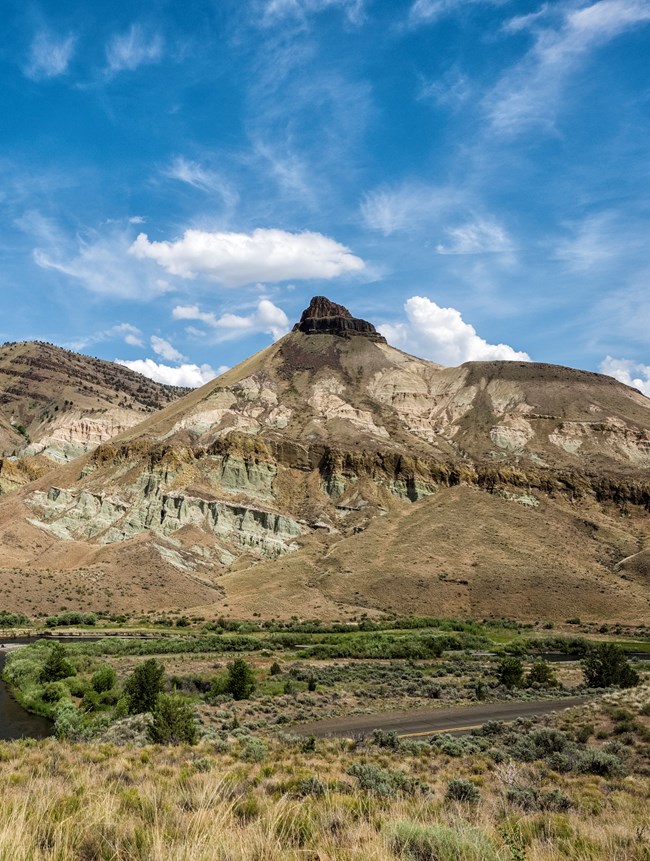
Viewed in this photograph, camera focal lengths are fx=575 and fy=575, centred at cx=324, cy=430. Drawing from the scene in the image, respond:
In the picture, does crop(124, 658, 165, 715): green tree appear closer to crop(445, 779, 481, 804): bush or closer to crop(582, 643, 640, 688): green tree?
crop(445, 779, 481, 804): bush

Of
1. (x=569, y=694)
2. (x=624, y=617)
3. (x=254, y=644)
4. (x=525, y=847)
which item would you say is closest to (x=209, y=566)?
(x=254, y=644)

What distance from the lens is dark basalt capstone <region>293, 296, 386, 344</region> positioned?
179 metres

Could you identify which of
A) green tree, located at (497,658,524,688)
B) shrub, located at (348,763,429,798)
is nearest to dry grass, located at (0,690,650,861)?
shrub, located at (348,763,429,798)

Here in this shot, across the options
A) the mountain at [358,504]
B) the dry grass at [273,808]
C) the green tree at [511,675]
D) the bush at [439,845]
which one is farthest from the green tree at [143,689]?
the mountain at [358,504]

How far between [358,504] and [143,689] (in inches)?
3133

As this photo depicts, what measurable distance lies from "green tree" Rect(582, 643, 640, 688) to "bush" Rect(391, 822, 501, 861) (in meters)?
35.2

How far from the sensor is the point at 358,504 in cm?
10562

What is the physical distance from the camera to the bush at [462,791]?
1211 centimetres

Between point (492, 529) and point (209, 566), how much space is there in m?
45.7

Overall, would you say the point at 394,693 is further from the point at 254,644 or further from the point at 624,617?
the point at 624,617

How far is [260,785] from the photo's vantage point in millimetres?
11445

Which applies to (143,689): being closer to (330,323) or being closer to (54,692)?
(54,692)

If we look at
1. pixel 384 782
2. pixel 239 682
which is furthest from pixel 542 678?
pixel 384 782

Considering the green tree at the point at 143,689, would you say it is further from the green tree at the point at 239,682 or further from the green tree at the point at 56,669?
the green tree at the point at 56,669
